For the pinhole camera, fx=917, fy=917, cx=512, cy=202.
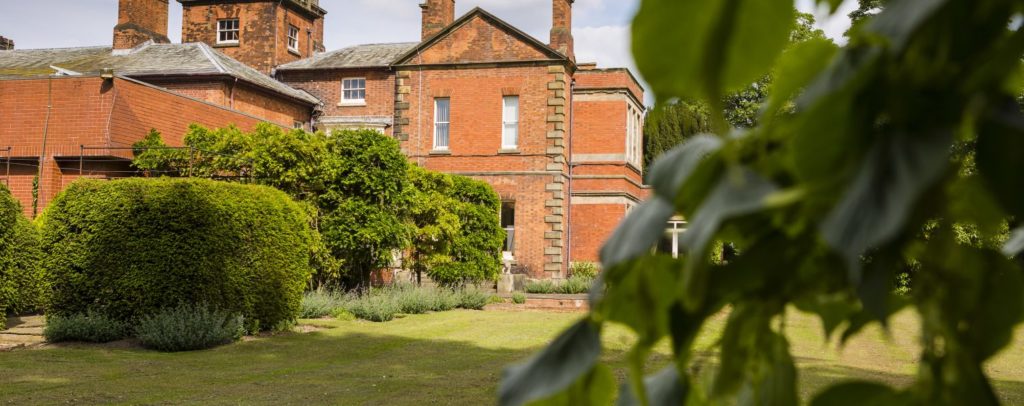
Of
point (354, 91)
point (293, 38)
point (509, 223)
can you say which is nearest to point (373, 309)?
point (509, 223)

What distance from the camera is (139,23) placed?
2914cm

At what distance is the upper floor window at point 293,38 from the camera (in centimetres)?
3491

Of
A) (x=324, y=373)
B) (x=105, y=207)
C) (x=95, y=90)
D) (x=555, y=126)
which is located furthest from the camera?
(x=555, y=126)

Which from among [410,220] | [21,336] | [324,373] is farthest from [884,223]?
[410,220]

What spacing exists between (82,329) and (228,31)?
25992mm

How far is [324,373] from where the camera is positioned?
8.98 meters

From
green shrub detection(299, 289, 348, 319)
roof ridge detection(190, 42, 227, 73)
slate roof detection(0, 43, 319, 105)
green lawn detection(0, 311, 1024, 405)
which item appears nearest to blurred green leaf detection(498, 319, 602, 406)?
green lawn detection(0, 311, 1024, 405)

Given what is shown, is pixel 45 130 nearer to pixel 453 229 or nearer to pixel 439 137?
pixel 453 229

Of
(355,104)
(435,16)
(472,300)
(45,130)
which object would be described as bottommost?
(472,300)

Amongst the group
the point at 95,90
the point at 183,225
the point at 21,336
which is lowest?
the point at 21,336

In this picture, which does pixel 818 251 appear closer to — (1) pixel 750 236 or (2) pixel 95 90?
(1) pixel 750 236

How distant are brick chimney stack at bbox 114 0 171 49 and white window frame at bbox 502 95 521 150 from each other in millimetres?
11721

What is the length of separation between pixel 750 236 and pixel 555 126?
2694cm

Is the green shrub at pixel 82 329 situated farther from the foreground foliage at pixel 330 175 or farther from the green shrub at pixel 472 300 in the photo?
the green shrub at pixel 472 300
